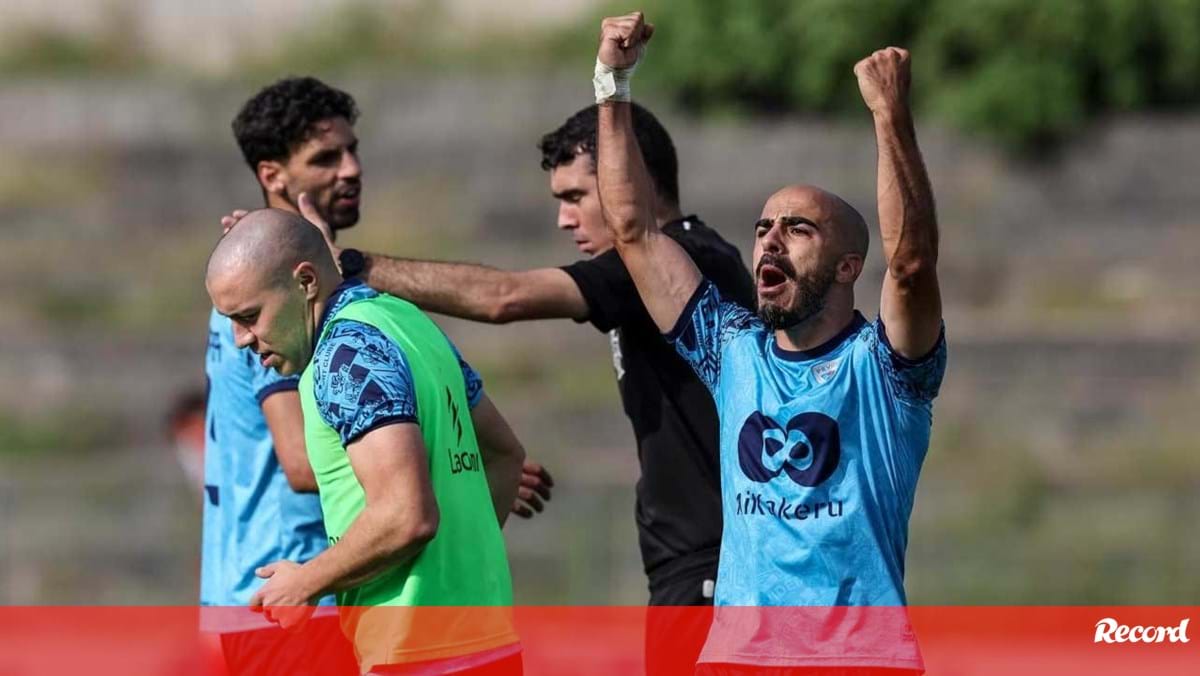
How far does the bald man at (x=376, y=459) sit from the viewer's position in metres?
4.49

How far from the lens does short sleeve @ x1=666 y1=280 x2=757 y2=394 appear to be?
202 inches

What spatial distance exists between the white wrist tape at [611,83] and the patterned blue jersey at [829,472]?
3.03 ft

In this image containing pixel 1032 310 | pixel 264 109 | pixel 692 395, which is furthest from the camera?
pixel 1032 310

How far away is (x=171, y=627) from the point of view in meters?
12.0

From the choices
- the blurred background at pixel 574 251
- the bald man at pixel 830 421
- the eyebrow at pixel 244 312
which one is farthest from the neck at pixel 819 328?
the blurred background at pixel 574 251

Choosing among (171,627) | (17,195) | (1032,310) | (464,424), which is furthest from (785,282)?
(17,195)

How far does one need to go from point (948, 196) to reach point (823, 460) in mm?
12364

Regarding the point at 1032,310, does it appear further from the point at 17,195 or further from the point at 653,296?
the point at 653,296

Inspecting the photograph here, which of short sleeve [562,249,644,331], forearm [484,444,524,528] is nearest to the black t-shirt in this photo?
short sleeve [562,249,644,331]

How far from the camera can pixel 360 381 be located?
4.55 m

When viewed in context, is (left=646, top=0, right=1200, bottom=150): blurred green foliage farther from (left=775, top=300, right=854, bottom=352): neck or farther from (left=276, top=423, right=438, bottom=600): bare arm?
(left=276, top=423, right=438, bottom=600): bare arm

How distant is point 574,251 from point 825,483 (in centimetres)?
1115

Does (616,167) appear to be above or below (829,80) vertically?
below

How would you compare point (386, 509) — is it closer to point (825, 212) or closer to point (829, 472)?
point (829, 472)
